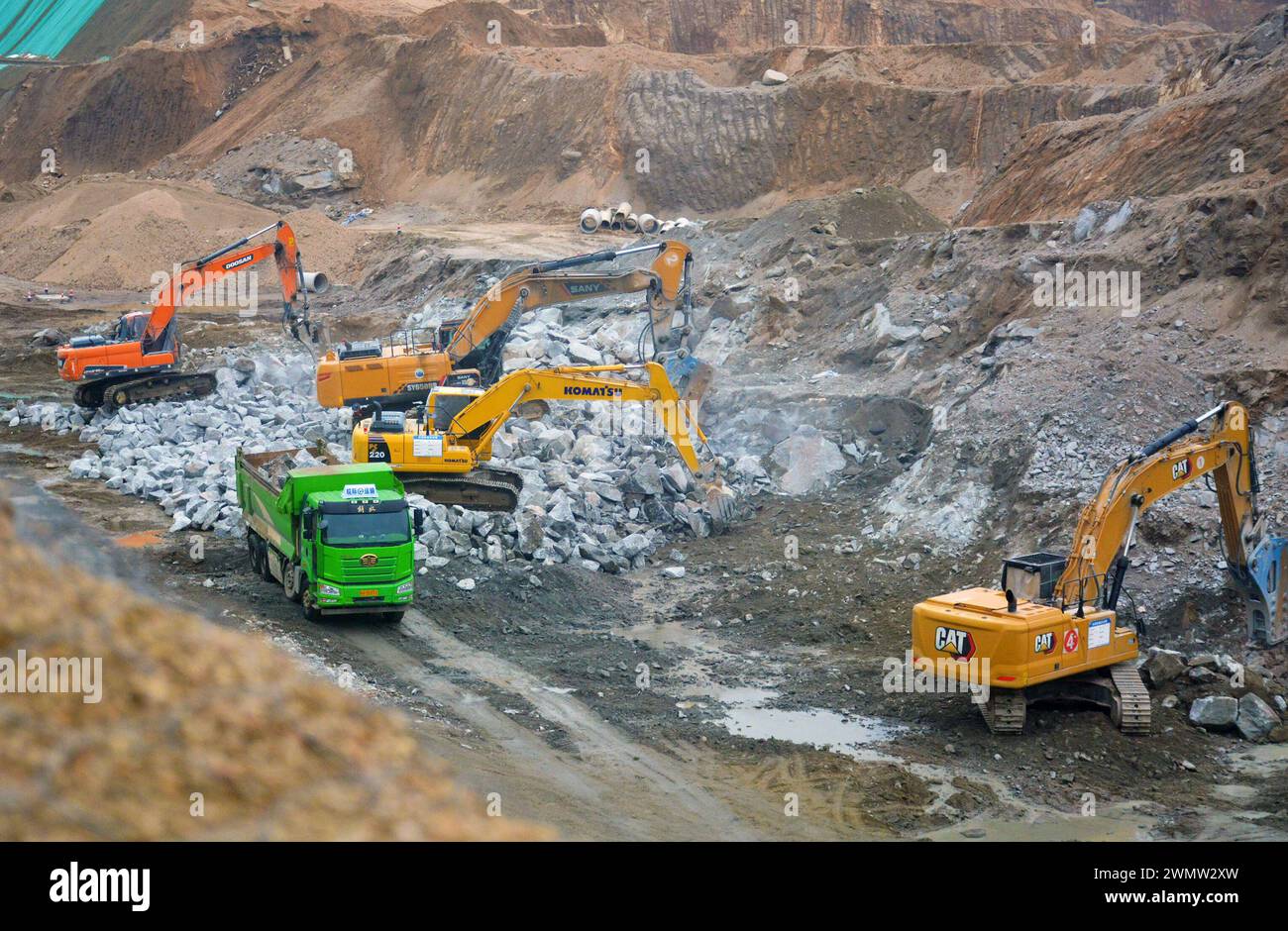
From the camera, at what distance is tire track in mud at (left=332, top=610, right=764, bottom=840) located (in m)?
11.5

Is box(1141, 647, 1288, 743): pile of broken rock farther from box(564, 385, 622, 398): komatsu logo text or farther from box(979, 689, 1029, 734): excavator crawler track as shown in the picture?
box(564, 385, 622, 398): komatsu logo text

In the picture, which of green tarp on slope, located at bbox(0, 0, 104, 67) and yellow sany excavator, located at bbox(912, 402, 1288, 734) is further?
green tarp on slope, located at bbox(0, 0, 104, 67)

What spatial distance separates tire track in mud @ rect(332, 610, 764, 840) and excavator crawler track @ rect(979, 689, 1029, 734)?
3.00 metres

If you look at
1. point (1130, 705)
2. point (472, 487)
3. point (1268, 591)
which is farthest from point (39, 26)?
point (1130, 705)

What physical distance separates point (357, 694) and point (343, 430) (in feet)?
35.3

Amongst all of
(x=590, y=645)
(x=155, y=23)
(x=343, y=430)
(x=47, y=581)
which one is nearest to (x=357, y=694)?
(x=590, y=645)

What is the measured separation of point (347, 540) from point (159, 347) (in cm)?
1459

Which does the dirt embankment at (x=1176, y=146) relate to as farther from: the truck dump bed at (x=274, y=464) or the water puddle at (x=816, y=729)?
the truck dump bed at (x=274, y=464)

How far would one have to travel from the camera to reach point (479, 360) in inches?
983

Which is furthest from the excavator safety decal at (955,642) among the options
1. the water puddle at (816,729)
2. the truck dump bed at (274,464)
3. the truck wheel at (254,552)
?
the truck wheel at (254,552)

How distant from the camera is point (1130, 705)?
43.2 ft

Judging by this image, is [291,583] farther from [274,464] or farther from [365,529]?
[274,464]

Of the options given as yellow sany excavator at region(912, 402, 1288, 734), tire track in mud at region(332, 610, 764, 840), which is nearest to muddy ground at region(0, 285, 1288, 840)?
tire track in mud at region(332, 610, 764, 840)

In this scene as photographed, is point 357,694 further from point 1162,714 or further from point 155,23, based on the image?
point 155,23
